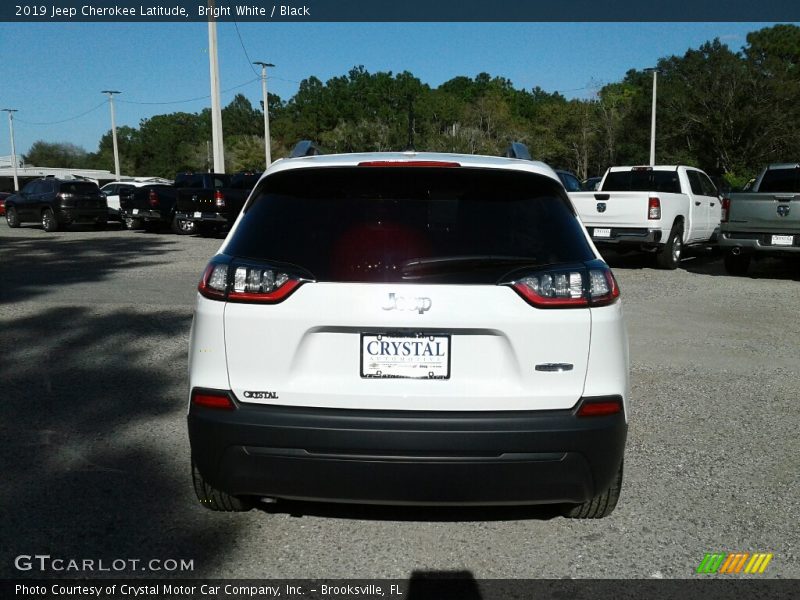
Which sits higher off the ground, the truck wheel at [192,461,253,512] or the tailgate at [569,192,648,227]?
the tailgate at [569,192,648,227]

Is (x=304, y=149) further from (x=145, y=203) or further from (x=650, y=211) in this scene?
(x=145, y=203)

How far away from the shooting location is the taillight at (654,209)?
14.8 metres

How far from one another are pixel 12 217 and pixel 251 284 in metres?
30.1

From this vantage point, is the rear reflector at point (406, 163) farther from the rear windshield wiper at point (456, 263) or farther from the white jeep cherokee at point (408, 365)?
the rear windshield wiper at point (456, 263)

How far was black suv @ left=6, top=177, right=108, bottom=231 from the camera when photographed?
89.3 ft

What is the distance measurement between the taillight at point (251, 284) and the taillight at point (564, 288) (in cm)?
90

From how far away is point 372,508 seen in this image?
158 inches

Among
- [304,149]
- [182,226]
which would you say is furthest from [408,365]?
[182,226]

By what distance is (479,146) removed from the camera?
199 feet

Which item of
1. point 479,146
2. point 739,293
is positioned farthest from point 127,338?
point 479,146

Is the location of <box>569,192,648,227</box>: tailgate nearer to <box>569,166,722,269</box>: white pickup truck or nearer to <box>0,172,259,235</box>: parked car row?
<box>569,166,722,269</box>: white pickup truck

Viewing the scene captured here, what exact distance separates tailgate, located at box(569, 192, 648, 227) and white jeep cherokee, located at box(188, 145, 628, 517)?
11975 mm

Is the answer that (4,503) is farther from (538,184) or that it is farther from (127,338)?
(127,338)

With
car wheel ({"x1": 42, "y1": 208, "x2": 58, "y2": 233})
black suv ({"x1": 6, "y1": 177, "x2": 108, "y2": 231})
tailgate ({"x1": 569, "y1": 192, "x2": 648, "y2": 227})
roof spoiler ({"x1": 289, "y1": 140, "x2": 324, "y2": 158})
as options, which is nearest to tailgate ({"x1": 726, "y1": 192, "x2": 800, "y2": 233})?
tailgate ({"x1": 569, "y1": 192, "x2": 648, "y2": 227})
